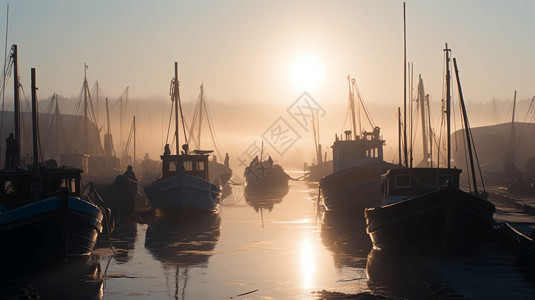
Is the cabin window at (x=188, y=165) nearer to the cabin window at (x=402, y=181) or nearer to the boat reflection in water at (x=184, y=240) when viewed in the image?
the boat reflection in water at (x=184, y=240)

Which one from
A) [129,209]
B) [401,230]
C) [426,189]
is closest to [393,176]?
[426,189]

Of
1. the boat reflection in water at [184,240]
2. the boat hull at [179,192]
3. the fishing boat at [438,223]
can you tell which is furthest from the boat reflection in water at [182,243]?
the fishing boat at [438,223]

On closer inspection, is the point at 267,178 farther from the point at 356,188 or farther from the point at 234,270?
the point at 234,270

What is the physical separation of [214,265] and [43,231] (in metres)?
5.79

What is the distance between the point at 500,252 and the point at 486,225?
1.12 m

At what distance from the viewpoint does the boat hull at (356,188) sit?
40031 millimetres

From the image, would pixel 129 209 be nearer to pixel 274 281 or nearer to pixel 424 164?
pixel 274 281

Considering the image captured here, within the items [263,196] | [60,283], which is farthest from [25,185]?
[263,196]

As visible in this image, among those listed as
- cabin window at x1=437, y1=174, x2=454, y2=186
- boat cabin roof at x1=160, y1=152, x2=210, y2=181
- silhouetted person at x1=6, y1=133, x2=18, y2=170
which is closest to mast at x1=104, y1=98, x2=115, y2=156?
boat cabin roof at x1=160, y1=152, x2=210, y2=181

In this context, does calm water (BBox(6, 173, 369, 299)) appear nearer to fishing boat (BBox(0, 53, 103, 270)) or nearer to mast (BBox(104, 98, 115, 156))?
fishing boat (BBox(0, 53, 103, 270))

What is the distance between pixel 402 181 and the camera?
91.6 feet

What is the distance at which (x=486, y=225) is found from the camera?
2414 centimetres

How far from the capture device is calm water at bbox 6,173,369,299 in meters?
19.9

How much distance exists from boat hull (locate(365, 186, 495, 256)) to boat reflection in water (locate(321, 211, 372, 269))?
6.23 feet
